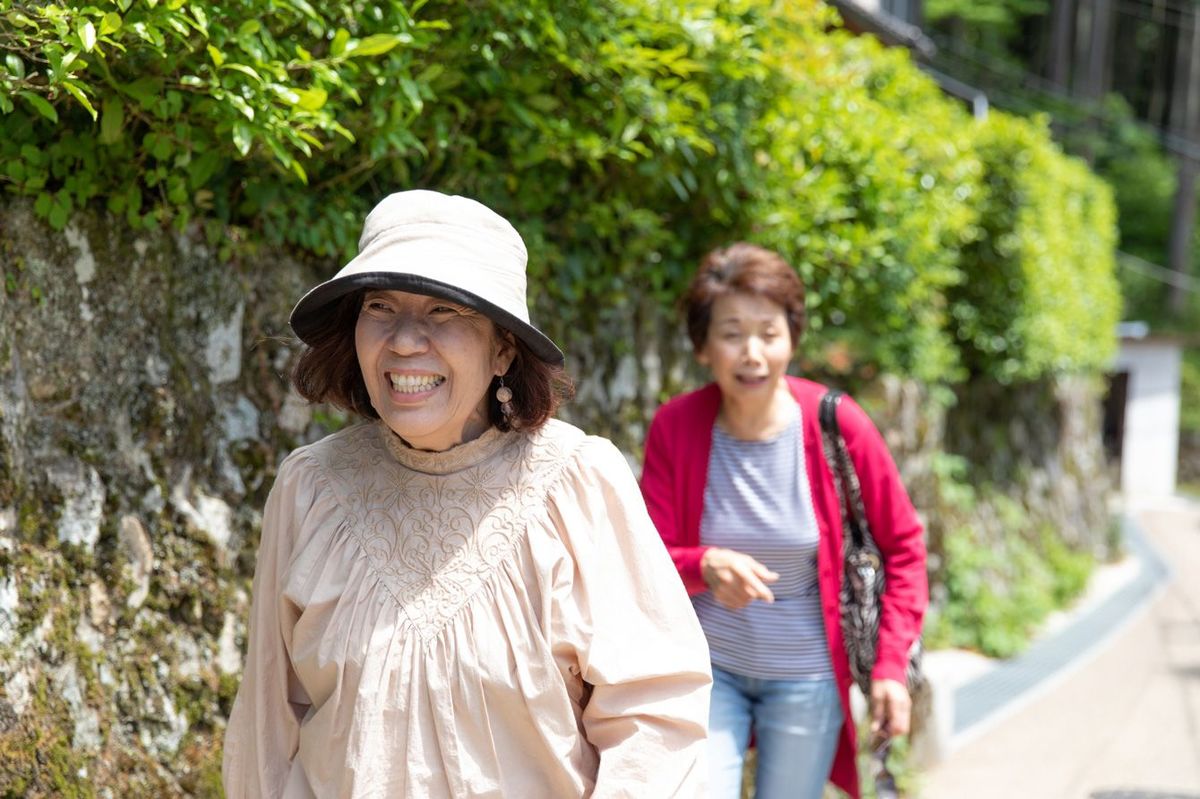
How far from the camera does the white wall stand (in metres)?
22.4

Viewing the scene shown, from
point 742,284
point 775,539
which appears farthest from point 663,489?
point 742,284

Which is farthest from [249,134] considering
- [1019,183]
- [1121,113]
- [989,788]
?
[1121,113]

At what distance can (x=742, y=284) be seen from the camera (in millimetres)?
3039

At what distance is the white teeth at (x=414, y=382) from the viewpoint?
73.9 inches

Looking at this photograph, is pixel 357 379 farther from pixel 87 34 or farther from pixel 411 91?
pixel 411 91

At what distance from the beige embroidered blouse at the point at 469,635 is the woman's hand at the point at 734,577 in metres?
0.81

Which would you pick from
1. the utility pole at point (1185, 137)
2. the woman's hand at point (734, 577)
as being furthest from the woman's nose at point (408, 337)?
the utility pole at point (1185, 137)

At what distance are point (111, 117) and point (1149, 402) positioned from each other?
23.1m

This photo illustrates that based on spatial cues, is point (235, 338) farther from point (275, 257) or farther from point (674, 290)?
point (674, 290)

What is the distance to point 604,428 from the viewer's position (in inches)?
172

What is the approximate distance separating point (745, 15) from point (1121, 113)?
30.2 m

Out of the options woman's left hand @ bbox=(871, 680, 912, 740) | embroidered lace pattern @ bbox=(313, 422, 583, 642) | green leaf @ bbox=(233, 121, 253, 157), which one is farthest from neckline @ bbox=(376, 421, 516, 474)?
woman's left hand @ bbox=(871, 680, 912, 740)

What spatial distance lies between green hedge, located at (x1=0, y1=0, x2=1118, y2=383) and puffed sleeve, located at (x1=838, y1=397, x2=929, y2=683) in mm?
1233

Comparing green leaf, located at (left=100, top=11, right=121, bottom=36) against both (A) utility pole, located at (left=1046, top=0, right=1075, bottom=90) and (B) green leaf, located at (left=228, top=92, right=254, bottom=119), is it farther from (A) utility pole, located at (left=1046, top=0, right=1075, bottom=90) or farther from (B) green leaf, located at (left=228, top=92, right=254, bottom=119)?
(A) utility pole, located at (left=1046, top=0, right=1075, bottom=90)
